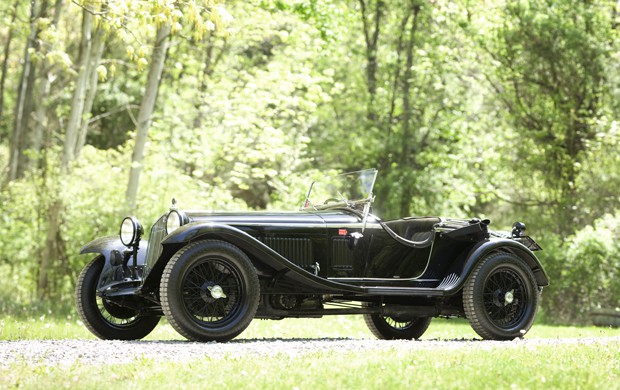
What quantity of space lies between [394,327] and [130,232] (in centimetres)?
339

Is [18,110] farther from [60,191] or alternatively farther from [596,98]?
[596,98]

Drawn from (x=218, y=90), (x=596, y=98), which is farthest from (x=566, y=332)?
(x=218, y=90)

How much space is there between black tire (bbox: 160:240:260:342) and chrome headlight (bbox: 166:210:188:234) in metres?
0.56

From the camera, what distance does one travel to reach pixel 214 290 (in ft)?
29.4

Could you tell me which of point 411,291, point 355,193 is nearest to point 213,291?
point 411,291

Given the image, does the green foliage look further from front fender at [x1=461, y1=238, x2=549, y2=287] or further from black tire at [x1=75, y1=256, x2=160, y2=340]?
black tire at [x1=75, y1=256, x2=160, y2=340]

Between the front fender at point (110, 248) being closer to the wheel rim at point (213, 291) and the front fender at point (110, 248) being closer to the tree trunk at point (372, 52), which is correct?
the wheel rim at point (213, 291)

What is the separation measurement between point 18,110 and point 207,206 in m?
9.56

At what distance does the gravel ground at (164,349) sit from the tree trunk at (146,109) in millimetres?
9551

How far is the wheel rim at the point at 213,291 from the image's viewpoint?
29.3 ft

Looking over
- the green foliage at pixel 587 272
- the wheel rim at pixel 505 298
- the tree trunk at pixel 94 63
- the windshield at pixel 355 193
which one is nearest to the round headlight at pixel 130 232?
the windshield at pixel 355 193

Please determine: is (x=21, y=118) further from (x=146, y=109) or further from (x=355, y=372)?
(x=355, y=372)

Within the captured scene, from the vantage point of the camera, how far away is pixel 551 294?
64.7 feet

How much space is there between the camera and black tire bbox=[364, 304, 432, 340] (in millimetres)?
11375
